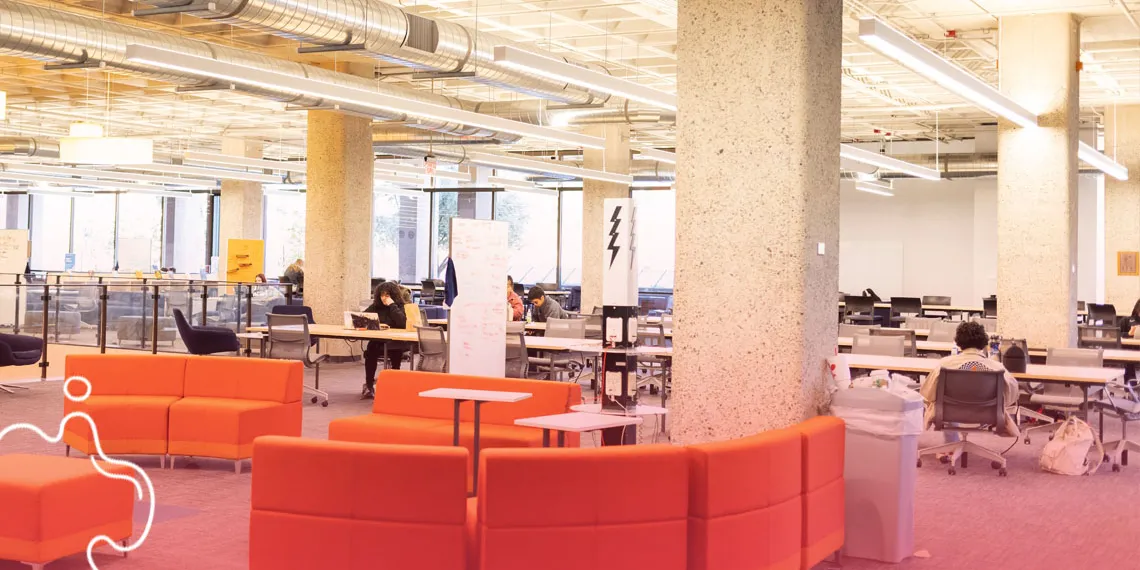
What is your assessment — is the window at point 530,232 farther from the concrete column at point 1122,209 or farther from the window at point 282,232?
the concrete column at point 1122,209

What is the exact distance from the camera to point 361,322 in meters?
12.1

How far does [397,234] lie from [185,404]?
23.4 metres

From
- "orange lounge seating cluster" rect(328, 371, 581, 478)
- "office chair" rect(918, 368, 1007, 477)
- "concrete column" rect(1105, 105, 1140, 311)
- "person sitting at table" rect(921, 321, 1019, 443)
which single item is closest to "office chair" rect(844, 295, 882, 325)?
"concrete column" rect(1105, 105, 1140, 311)

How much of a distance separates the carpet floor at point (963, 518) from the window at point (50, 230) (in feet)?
91.5

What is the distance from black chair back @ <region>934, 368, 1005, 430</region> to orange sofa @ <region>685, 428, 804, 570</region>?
3530 millimetres

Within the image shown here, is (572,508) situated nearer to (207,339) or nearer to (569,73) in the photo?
(569,73)

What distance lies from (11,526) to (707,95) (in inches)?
158

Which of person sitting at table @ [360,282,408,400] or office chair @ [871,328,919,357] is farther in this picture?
person sitting at table @ [360,282,408,400]

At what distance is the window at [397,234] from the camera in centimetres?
3048

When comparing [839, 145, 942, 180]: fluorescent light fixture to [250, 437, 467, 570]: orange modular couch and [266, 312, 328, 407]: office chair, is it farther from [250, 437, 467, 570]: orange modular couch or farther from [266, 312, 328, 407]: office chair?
[250, 437, 467, 570]: orange modular couch

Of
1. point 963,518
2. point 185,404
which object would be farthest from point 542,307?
point 963,518

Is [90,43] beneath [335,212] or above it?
above

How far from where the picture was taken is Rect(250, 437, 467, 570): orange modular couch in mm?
4316

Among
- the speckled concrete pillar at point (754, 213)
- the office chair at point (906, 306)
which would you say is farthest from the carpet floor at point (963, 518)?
the office chair at point (906, 306)
